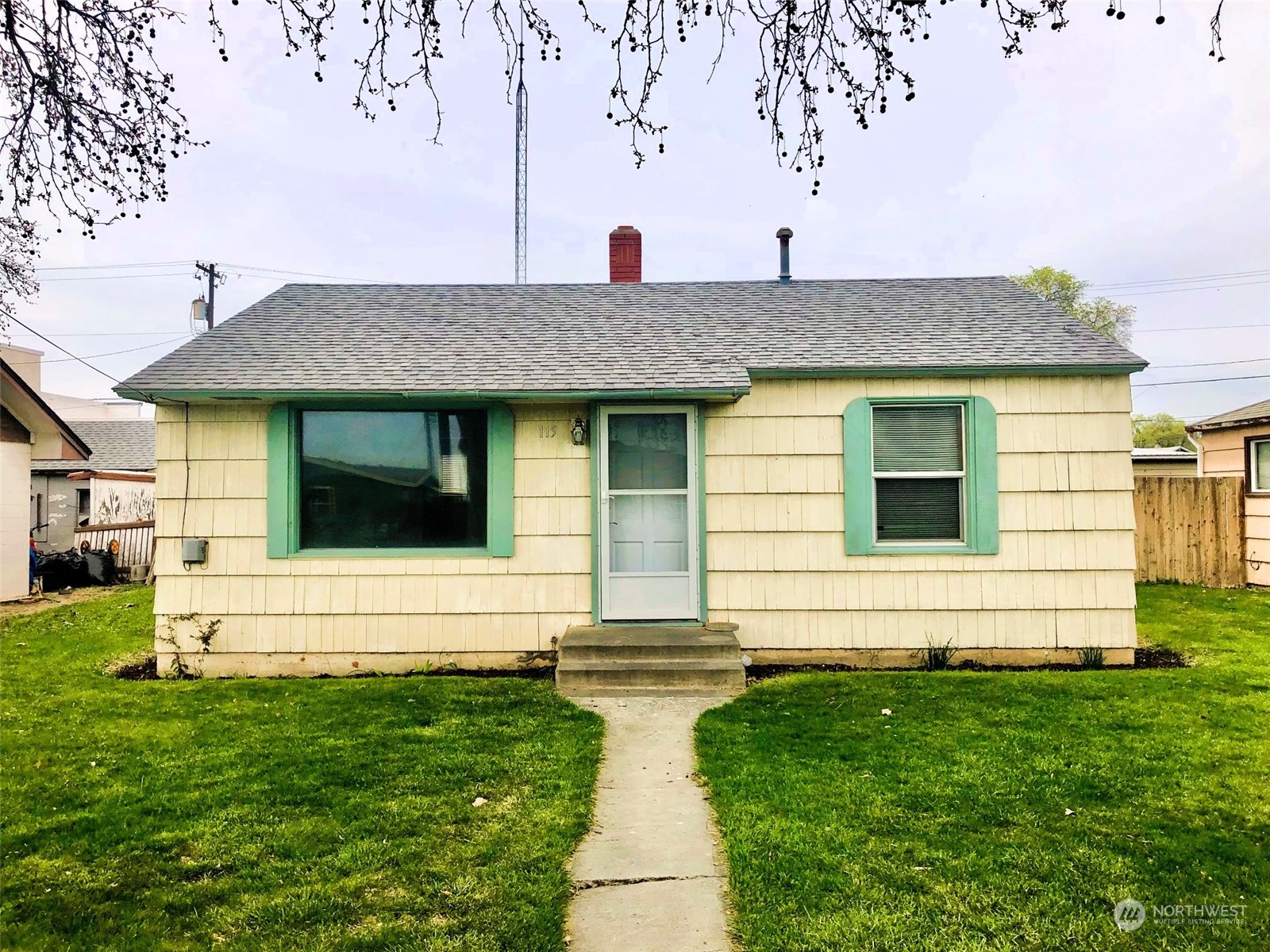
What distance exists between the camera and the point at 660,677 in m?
5.69

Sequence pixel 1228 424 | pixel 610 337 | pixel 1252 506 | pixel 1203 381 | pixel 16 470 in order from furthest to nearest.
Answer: pixel 1203 381
pixel 1228 424
pixel 16 470
pixel 1252 506
pixel 610 337

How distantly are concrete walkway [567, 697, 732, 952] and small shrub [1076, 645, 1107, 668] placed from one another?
4203 millimetres

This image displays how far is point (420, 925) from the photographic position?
8.14ft

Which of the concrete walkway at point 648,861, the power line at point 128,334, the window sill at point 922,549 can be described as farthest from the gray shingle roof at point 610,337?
the power line at point 128,334

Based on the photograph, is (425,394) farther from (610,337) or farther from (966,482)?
(966,482)

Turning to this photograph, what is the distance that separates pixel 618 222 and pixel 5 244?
6260 mm

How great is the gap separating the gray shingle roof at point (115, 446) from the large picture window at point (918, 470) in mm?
18595

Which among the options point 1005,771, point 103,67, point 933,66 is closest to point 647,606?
point 1005,771

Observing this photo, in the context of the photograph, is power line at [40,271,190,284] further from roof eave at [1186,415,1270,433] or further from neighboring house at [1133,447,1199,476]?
neighboring house at [1133,447,1199,476]

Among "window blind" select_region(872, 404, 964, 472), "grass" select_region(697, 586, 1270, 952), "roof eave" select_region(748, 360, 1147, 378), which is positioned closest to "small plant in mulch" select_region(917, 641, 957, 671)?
"grass" select_region(697, 586, 1270, 952)

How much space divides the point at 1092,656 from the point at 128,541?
16.5m

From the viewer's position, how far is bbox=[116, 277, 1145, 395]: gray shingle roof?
6328 mm

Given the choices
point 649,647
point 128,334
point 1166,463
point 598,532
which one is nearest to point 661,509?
point 598,532

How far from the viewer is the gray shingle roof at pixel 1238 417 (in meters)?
10.6
